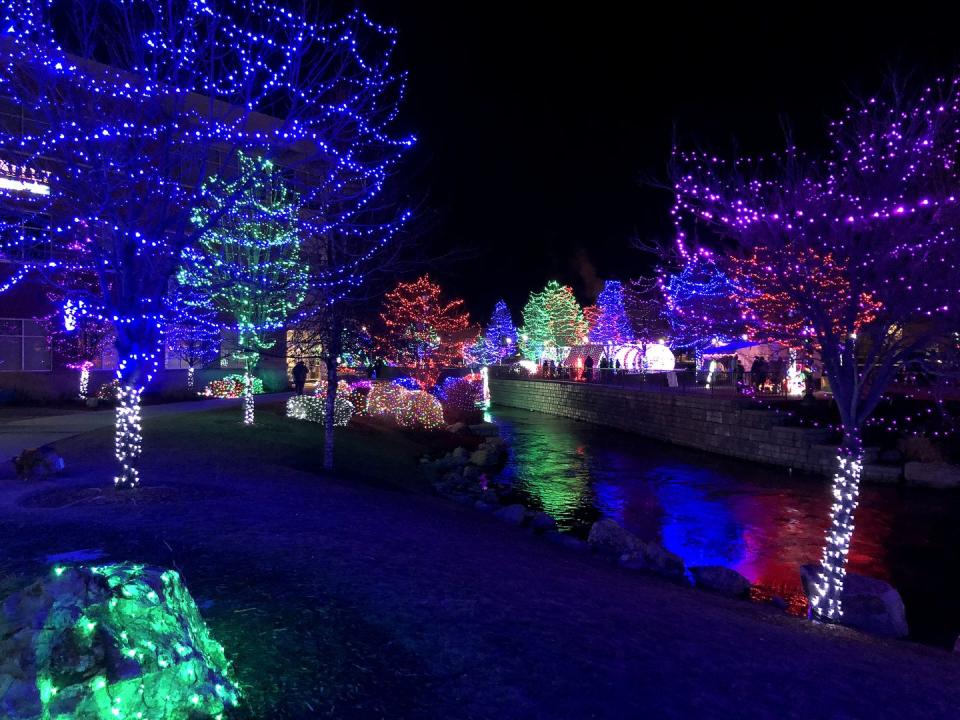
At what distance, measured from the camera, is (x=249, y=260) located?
17.1 metres

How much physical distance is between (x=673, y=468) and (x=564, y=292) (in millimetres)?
55682

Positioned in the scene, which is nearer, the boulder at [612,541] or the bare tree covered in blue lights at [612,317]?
the boulder at [612,541]

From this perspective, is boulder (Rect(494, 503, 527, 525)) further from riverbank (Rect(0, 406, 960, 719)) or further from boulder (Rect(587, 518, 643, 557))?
riverbank (Rect(0, 406, 960, 719))

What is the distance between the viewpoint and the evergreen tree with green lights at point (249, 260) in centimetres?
1102

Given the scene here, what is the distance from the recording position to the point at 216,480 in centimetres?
1132

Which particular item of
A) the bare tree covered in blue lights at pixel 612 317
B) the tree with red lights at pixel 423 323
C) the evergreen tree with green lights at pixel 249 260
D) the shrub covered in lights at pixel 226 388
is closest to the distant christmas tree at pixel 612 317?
the bare tree covered in blue lights at pixel 612 317

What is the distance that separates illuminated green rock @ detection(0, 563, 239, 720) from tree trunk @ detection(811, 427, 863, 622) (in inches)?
280

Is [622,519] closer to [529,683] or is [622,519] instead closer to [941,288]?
[941,288]

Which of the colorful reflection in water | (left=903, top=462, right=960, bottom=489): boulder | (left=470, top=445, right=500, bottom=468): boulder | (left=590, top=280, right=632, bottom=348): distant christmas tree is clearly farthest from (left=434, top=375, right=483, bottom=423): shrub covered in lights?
(left=590, top=280, right=632, bottom=348): distant christmas tree

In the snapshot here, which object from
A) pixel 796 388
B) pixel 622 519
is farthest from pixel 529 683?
pixel 796 388

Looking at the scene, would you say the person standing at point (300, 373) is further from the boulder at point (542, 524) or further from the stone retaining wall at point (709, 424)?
the stone retaining wall at point (709, 424)

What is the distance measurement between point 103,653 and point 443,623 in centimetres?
254

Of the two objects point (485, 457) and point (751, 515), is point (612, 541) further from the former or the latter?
point (485, 457)

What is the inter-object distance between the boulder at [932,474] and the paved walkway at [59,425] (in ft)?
64.4
